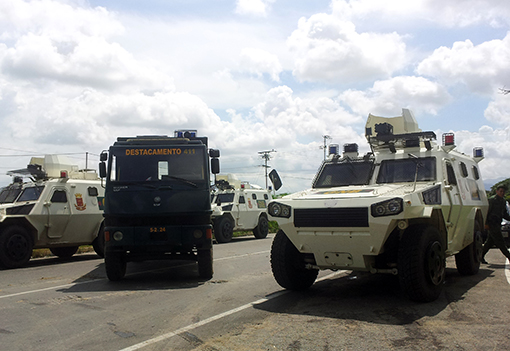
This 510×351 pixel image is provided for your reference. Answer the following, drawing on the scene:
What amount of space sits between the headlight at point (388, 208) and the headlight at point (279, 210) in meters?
1.23

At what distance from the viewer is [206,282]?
8.82 metres

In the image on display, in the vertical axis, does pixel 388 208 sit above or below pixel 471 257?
above

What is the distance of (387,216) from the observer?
20.2 feet

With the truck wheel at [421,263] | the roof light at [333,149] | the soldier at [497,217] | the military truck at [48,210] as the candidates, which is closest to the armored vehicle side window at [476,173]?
the soldier at [497,217]

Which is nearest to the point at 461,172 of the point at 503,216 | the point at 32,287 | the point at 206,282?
the point at 503,216

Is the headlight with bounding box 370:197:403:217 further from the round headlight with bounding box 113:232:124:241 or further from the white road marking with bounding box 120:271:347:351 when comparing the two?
the round headlight with bounding box 113:232:124:241

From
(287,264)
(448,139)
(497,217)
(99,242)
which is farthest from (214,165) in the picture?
(497,217)

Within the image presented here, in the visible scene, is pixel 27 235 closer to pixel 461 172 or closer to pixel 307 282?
pixel 307 282

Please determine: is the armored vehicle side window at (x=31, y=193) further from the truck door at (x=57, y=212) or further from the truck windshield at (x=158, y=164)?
the truck windshield at (x=158, y=164)

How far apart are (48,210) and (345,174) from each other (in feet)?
26.1

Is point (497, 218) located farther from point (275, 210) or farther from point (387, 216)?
point (275, 210)

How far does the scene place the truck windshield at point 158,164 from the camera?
352 inches

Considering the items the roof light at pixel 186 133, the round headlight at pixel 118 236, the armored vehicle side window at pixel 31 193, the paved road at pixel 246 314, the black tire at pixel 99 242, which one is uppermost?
the roof light at pixel 186 133

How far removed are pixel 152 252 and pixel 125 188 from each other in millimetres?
1251
